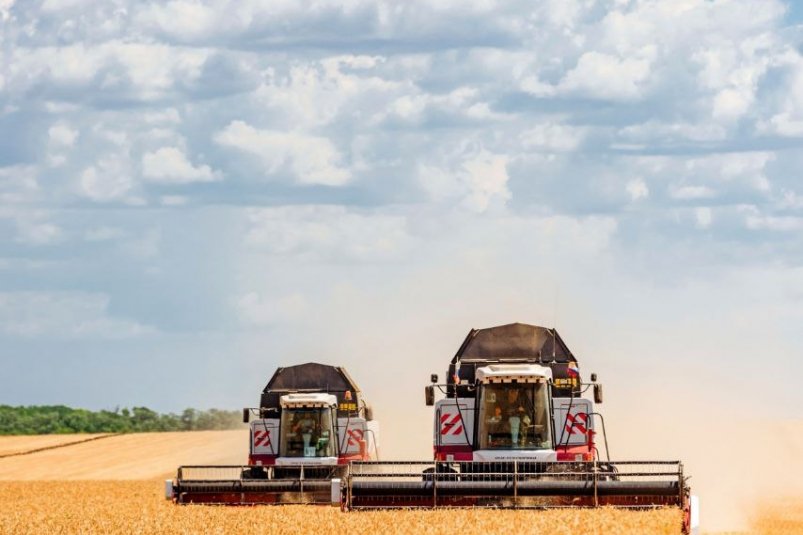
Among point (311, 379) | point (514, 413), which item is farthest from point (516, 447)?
point (311, 379)

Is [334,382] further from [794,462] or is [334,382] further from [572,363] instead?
[794,462]

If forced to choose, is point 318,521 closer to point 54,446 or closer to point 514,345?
point 514,345

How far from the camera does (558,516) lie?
22.0 m

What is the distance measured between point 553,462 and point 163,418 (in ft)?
243

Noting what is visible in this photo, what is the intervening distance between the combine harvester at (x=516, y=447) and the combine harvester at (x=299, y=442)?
2980mm

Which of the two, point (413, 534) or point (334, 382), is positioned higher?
point (334, 382)

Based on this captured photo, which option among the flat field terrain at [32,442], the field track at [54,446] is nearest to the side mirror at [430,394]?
the field track at [54,446]

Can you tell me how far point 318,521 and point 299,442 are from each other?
35.5 ft

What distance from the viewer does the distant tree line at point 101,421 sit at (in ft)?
300

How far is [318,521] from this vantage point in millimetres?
22344

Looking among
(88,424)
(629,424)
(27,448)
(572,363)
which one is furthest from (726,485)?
(88,424)

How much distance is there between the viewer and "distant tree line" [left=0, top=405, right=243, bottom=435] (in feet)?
300

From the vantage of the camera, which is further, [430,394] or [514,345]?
[514,345]

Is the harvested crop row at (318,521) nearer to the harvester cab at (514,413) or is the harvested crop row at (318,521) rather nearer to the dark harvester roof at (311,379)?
the harvester cab at (514,413)
